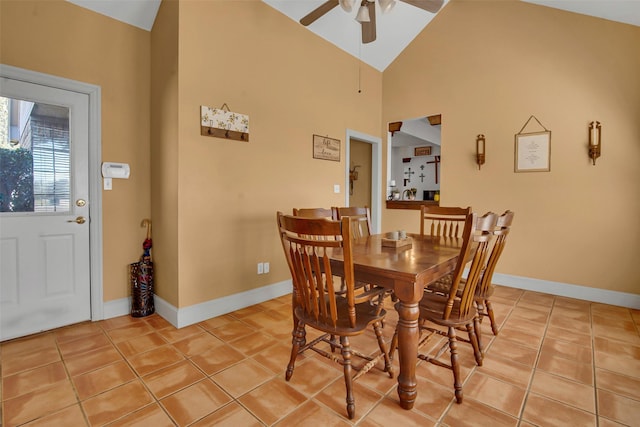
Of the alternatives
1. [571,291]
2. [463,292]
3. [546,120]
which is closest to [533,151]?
[546,120]

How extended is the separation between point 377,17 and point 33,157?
12.6 feet

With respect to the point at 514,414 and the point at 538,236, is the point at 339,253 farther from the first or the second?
the point at 538,236

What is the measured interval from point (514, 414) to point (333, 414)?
0.92 m

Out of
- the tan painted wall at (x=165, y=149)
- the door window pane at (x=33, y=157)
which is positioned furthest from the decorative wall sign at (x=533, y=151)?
the door window pane at (x=33, y=157)

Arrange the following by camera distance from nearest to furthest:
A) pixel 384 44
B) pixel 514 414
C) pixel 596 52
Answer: pixel 514 414 < pixel 596 52 < pixel 384 44

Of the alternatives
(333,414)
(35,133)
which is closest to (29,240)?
(35,133)

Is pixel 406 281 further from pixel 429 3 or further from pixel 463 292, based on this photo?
pixel 429 3

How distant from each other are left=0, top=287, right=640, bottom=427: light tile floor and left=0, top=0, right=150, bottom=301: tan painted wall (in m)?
0.75

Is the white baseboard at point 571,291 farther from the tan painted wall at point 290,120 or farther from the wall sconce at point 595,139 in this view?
the wall sconce at point 595,139

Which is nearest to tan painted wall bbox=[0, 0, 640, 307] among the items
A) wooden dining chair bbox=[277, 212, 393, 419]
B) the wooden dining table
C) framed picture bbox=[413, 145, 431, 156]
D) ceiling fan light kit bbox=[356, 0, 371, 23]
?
ceiling fan light kit bbox=[356, 0, 371, 23]

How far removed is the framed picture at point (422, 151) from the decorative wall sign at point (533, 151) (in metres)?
4.57

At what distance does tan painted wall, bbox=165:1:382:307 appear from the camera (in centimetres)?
259

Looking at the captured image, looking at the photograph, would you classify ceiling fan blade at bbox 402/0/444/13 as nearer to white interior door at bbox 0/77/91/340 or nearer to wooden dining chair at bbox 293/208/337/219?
wooden dining chair at bbox 293/208/337/219

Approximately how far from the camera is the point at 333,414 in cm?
154
